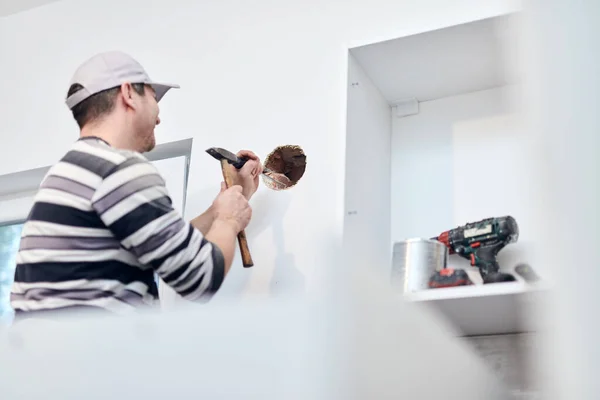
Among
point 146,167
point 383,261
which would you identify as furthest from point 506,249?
point 146,167

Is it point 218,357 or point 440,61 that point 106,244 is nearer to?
point 218,357

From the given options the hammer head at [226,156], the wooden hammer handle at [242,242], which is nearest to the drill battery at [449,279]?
the wooden hammer handle at [242,242]

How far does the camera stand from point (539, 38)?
55cm

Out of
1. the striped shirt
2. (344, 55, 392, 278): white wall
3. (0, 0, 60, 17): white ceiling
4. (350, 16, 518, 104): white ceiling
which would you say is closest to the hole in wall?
(344, 55, 392, 278): white wall

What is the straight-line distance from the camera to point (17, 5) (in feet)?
8.06

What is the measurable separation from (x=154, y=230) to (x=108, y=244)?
0.11 meters

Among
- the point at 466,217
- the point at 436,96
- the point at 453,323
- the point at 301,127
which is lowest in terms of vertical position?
the point at 453,323

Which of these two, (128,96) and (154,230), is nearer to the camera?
(154,230)

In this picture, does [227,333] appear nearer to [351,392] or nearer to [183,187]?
[351,392]

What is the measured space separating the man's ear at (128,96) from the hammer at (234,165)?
22 cm

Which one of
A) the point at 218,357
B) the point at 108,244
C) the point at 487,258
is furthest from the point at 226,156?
the point at 218,357

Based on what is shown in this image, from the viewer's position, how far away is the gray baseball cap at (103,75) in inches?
57.5

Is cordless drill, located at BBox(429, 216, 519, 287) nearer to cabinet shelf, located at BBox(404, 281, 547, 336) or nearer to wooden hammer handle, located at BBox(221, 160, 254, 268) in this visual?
cabinet shelf, located at BBox(404, 281, 547, 336)

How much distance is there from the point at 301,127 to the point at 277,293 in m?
0.40
